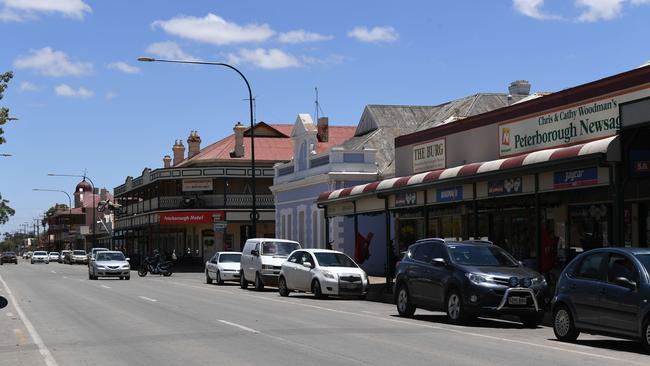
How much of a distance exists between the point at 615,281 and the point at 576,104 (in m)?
11.8

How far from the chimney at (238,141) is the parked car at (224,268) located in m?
31.6

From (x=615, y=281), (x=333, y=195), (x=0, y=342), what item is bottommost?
(x=0, y=342)

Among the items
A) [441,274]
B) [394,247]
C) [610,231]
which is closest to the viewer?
[441,274]

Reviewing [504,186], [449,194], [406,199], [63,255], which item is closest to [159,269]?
[406,199]

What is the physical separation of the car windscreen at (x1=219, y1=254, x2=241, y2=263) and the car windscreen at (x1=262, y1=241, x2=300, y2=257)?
239 inches

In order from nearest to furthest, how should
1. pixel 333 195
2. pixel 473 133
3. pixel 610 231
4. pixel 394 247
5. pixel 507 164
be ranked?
pixel 507 164 < pixel 610 231 < pixel 473 133 < pixel 333 195 < pixel 394 247

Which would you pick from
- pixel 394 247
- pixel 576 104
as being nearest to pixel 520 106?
pixel 576 104

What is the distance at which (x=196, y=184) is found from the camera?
215 ft

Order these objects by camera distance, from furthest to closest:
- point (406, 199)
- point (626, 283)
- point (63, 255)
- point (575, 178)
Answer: point (63, 255), point (406, 199), point (575, 178), point (626, 283)

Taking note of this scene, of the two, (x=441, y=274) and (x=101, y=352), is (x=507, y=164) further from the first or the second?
(x=101, y=352)

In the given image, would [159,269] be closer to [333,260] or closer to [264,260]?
[264,260]

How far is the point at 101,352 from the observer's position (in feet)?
42.8

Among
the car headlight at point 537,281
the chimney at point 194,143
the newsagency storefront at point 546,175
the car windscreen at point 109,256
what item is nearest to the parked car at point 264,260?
the newsagency storefront at point 546,175

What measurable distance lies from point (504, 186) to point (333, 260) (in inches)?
267
